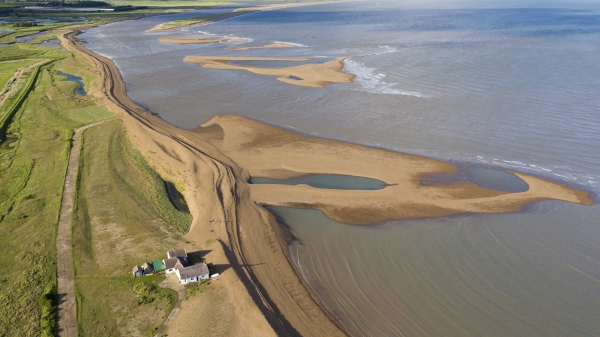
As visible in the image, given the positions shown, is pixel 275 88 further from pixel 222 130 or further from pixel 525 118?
pixel 525 118

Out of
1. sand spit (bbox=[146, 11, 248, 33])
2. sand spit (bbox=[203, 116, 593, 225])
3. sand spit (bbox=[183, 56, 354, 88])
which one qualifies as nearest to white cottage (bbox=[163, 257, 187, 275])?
sand spit (bbox=[203, 116, 593, 225])

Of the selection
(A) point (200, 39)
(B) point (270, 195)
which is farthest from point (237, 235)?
(A) point (200, 39)

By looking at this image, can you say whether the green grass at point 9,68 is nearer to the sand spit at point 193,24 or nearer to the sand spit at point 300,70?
the sand spit at point 300,70

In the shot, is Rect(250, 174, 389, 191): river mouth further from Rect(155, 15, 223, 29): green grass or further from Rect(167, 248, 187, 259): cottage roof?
Rect(155, 15, 223, 29): green grass

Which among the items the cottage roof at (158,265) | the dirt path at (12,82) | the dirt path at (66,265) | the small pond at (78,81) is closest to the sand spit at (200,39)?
the dirt path at (12,82)

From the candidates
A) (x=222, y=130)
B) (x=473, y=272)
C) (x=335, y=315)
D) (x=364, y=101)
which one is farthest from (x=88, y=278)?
(x=364, y=101)

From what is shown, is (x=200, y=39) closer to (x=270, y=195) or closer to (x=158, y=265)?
(x=270, y=195)
